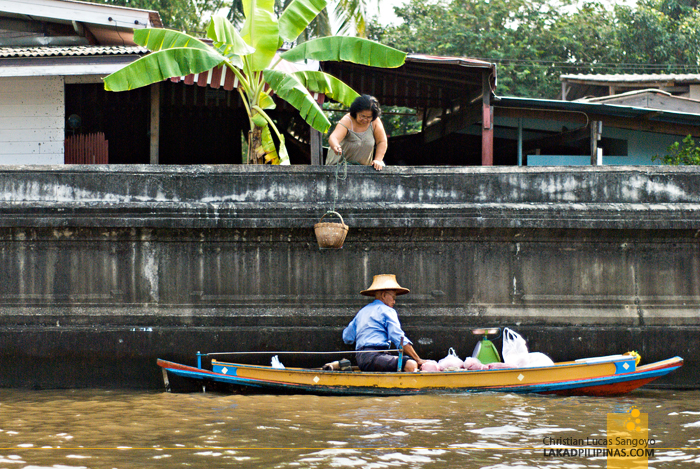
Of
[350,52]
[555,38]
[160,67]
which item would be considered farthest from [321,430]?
[555,38]

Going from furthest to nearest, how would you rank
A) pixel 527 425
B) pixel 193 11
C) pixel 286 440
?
1. pixel 193 11
2. pixel 527 425
3. pixel 286 440

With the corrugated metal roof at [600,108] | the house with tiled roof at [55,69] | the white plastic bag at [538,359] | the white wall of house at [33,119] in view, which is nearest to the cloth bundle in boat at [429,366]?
the white plastic bag at [538,359]

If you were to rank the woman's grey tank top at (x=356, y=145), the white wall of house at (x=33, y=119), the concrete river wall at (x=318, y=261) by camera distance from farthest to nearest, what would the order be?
the white wall of house at (x=33, y=119) < the woman's grey tank top at (x=356, y=145) < the concrete river wall at (x=318, y=261)

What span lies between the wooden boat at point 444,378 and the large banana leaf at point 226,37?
9.73ft

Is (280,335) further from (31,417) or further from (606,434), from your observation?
(606,434)

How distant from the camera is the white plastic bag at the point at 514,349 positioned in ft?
19.5

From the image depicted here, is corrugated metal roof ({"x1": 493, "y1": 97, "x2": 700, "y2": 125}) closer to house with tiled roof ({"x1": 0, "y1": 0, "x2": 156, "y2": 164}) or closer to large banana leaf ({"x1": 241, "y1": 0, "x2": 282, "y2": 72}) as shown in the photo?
large banana leaf ({"x1": 241, "y1": 0, "x2": 282, "y2": 72})

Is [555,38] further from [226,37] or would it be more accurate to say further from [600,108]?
[226,37]

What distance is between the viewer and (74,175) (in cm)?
624

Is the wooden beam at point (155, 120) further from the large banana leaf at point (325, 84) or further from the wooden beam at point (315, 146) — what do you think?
the large banana leaf at point (325, 84)

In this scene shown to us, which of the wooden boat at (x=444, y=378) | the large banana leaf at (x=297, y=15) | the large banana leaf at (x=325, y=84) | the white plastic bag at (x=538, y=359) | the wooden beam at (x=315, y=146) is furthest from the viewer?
the wooden beam at (x=315, y=146)

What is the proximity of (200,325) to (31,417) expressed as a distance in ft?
5.38

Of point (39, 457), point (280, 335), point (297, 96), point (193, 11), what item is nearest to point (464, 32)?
point (193, 11)

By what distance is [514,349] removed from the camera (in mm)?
6168
